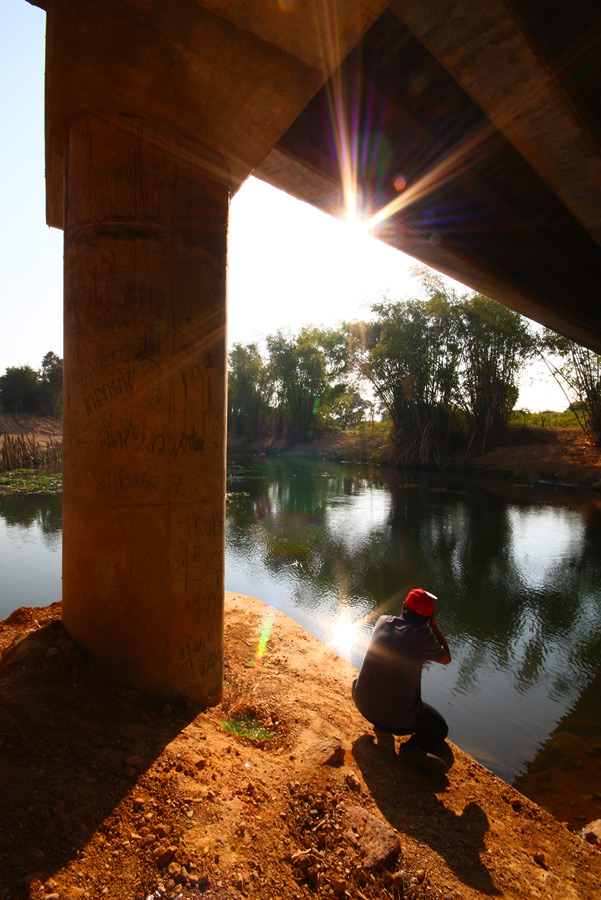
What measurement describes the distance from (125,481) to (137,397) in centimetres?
48

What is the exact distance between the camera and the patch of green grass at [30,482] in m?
17.0

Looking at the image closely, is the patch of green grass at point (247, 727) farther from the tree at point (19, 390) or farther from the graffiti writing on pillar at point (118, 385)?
the tree at point (19, 390)

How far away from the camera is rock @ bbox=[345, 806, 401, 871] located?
205 cm

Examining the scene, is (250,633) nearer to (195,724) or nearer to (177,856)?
(195,724)

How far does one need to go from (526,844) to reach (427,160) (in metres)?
4.73

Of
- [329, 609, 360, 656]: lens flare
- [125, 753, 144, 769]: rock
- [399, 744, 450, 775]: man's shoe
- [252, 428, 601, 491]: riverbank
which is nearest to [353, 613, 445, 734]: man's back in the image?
[399, 744, 450, 775]: man's shoe

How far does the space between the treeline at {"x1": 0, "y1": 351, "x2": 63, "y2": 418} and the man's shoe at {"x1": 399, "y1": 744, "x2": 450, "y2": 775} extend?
5048 cm

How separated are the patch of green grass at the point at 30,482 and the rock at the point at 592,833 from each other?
1564cm

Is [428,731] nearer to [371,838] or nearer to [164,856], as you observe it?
[371,838]

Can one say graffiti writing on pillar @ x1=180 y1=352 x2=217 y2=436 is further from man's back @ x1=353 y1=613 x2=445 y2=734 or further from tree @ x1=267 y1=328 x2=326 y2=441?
tree @ x1=267 y1=328 x2=326 y2=441

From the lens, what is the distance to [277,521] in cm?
1325

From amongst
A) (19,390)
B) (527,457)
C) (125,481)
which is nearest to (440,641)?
(125,481)

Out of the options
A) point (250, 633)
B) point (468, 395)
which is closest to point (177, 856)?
point (250, 633)

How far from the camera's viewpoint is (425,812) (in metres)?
2.67
